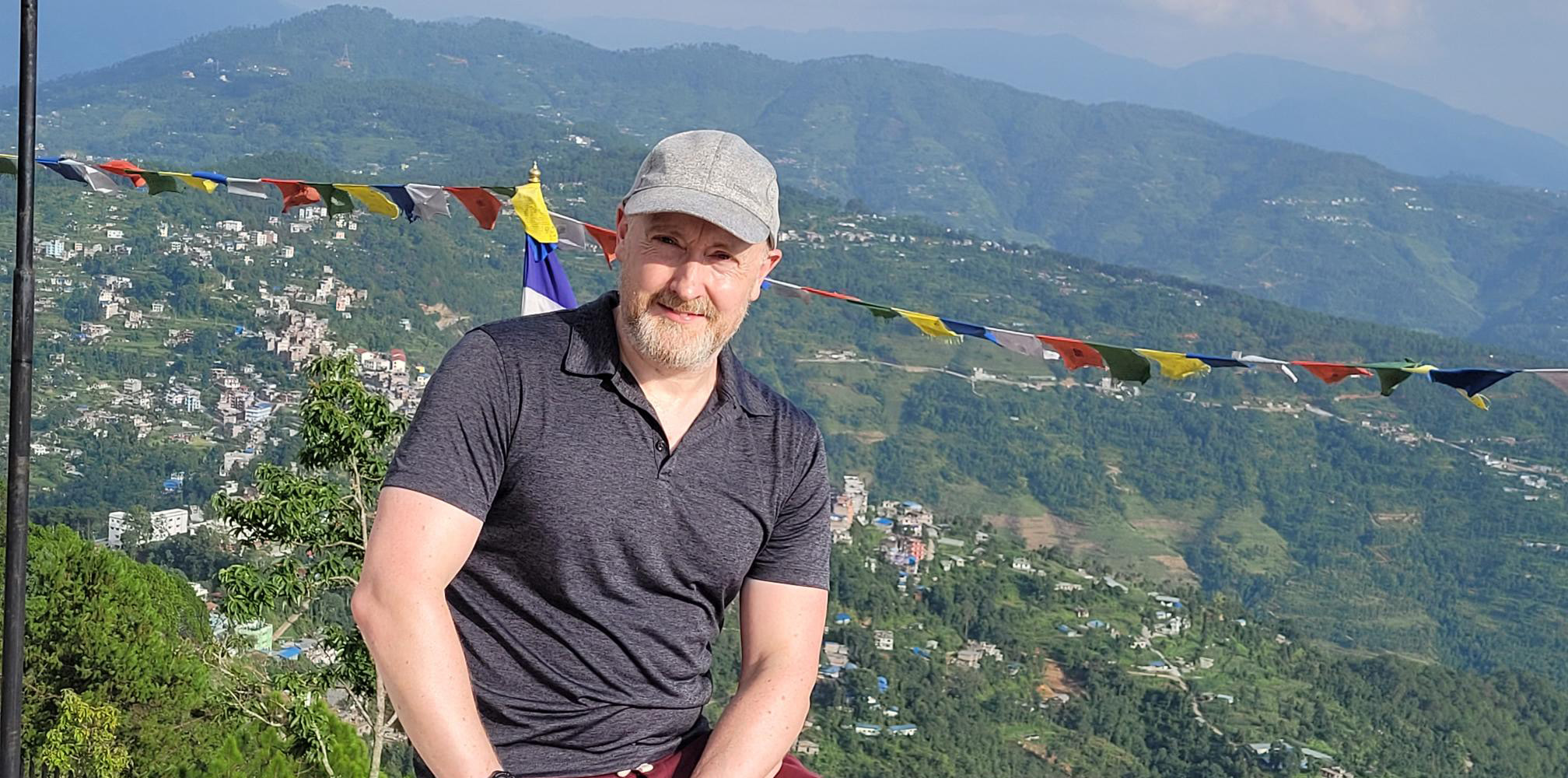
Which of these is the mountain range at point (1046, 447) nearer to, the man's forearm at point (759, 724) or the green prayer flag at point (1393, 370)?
the green prayer flag at point (1393, 370)

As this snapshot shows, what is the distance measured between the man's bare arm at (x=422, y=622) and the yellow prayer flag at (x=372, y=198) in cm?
405

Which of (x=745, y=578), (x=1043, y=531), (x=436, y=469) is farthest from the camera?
(x=1043, y=531)

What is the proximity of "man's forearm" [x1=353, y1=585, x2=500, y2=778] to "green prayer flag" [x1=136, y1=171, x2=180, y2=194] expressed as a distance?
4541mm

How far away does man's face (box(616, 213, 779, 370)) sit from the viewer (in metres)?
2.12

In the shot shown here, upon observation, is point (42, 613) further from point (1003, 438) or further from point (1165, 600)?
point (1003, 438)

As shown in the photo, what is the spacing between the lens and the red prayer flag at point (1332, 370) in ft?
15.4

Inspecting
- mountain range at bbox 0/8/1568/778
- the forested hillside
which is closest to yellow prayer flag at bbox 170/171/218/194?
mountain range at bbox 0/8/1568/778

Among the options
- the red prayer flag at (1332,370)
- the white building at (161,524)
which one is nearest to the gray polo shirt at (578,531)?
the red prayer flag at (1332,370)

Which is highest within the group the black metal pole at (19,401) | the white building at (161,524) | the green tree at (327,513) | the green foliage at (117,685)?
the black metal pole at (19,401)

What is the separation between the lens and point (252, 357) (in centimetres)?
5559

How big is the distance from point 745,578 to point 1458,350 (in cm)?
9316

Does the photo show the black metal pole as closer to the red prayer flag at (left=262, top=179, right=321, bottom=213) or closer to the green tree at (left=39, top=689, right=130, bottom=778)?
the red prayer flag at (left=262, top=179, right=321, bottom=213)

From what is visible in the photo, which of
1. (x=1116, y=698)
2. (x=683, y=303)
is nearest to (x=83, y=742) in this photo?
(x=683, y=303)

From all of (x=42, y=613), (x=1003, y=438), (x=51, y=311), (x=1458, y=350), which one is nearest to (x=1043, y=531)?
(x=1003, y=438)
